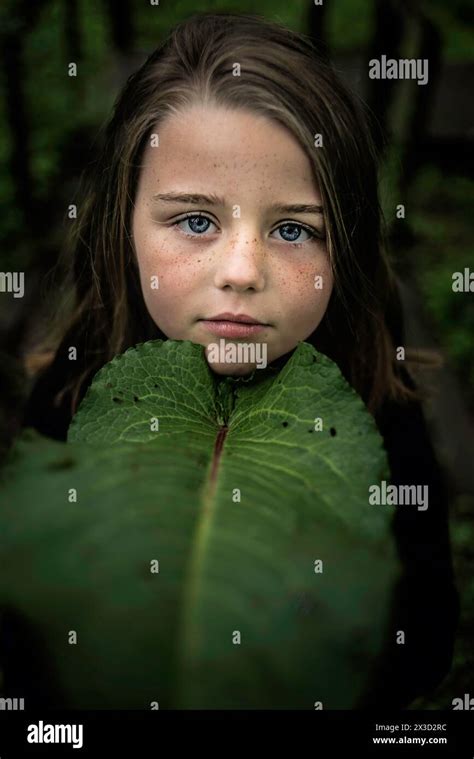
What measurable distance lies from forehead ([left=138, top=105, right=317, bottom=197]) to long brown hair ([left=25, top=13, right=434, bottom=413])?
0.01 metres

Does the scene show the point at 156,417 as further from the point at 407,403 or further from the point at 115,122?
Result: the point at 407,403

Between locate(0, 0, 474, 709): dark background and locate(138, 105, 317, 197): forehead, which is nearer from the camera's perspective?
locate(138, 105, 317, 197): forehead

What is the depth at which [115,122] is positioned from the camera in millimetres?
1041

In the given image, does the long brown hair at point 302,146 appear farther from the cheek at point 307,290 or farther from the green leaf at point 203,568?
the green leaf at point 203,568

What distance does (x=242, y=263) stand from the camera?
84 centimetres

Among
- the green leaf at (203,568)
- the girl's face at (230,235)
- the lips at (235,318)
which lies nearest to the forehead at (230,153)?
the girl's face at (230,235)

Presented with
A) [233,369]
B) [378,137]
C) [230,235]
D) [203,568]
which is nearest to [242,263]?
[230,235]

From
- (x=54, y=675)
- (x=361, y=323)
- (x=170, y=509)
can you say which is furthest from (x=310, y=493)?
(x=361, y=323)

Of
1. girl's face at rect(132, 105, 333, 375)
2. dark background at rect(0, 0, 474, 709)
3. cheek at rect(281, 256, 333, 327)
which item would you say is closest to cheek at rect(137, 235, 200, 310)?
girl's face at rect(132, 105, 333, 375)

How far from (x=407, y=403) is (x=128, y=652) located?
80cm

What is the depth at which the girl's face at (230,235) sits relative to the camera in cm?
85

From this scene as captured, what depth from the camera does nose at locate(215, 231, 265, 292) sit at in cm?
84

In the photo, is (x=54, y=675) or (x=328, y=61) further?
(x=328, y=61)

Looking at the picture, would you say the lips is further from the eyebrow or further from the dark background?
the dark background
